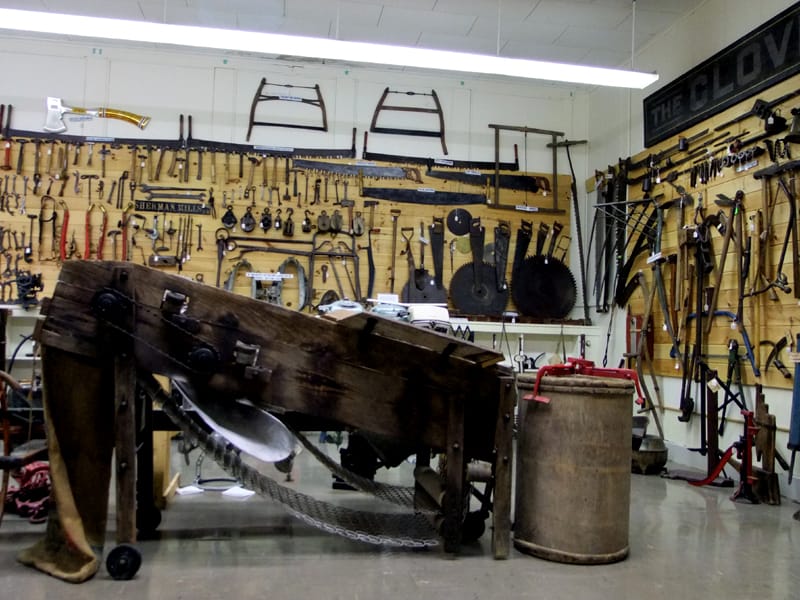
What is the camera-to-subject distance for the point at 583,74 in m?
5.45

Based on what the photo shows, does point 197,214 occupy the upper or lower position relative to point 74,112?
lower

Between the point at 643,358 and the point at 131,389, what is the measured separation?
16.0ft

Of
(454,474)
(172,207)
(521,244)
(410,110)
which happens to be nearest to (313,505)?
(454,474)

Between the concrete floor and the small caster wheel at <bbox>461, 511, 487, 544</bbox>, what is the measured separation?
0.06 metres

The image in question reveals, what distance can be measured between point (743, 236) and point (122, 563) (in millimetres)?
4618

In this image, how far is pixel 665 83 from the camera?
619cm

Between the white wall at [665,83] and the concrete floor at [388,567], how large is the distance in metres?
1.58

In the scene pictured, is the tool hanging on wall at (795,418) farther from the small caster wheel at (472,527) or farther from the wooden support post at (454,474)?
the wooden support post at (454,474)

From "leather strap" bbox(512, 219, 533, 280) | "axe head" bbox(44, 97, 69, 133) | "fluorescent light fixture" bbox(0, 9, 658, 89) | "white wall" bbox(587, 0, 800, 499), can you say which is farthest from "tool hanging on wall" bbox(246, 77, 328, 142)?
"white wall" bbox(587, 0, 800, 499)

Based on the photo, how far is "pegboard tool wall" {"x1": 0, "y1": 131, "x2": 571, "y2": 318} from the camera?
6.59m

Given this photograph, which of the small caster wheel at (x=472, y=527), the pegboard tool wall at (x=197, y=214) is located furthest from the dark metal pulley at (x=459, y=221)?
the small caster wheel at (x=472, y=527)

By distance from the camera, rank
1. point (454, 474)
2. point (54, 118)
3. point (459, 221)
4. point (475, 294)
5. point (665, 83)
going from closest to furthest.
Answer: point (454, 474) < point (665, 83) < point (54, 118) < point (475, 294) < point (459, 221)

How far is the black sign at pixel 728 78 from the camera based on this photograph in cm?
464

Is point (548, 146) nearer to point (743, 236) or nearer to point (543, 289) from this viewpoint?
point (543, 289)
